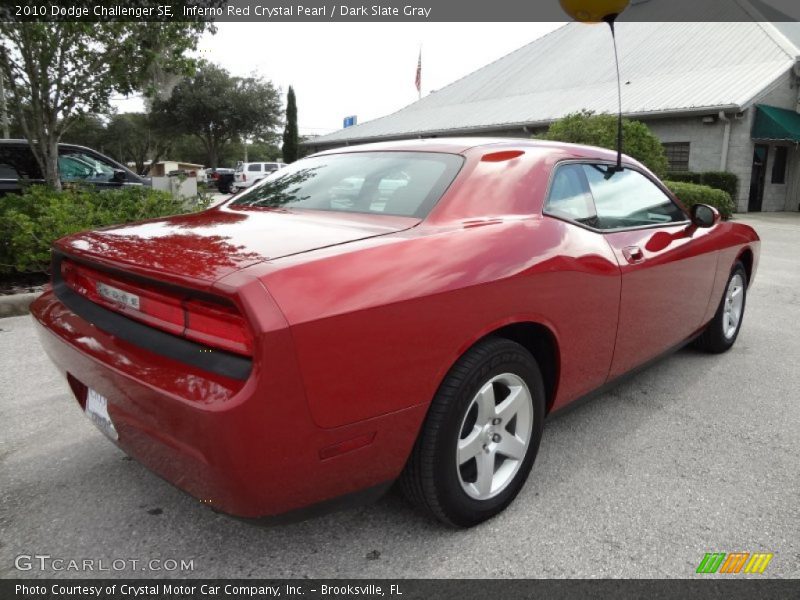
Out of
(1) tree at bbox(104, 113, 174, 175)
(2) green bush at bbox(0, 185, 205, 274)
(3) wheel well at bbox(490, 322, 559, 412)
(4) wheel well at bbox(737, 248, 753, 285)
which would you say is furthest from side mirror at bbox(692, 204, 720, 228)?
(1) tree at bbox(104, 113, 174, 175)

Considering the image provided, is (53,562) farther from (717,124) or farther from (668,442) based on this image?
(717,124)

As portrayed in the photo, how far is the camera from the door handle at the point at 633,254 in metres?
2.88

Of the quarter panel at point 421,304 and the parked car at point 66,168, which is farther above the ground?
the parked car at point 66,168

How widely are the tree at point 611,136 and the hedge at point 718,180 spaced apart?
163 inches

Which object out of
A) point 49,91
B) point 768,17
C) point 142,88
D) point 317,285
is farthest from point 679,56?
point 317,285

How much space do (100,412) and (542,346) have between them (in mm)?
1732

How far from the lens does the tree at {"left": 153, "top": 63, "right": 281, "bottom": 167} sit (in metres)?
39.2

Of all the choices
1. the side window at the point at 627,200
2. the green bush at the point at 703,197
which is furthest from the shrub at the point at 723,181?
the side window at the point at 627,200

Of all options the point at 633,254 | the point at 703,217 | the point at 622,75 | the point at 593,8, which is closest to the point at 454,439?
the point at 633,254

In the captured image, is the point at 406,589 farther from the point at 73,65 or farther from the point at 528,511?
the point at 73,65

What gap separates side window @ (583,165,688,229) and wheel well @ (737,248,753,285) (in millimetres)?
1010

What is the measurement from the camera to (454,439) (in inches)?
80.9

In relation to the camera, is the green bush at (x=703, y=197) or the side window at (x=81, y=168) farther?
the green bush at (x=703, y=197)

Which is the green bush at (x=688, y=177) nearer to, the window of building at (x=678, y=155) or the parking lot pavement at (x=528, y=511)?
the window of building at (x=678, y=155)
